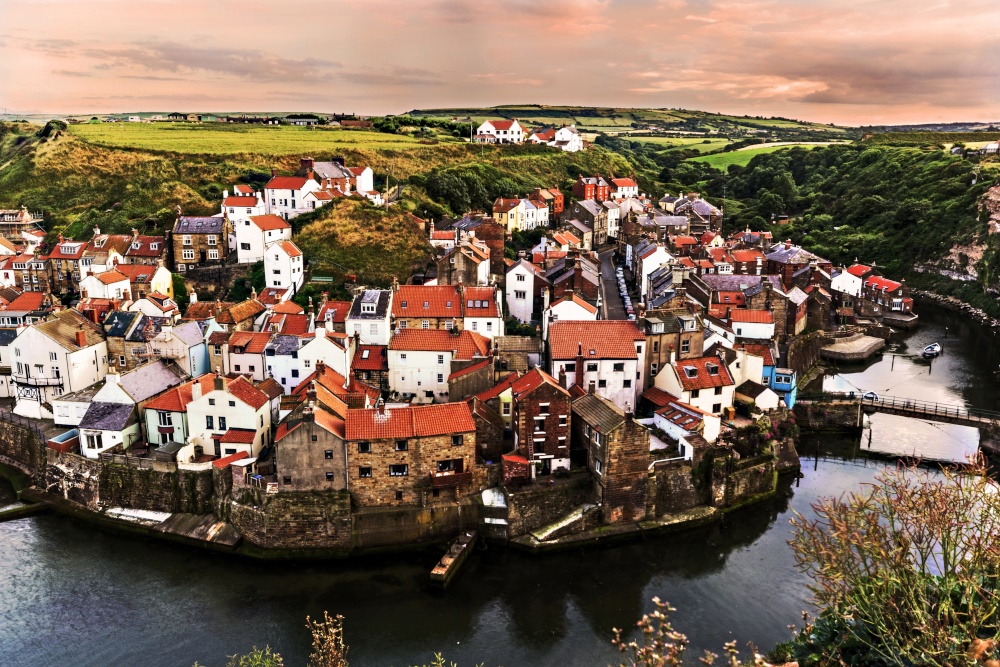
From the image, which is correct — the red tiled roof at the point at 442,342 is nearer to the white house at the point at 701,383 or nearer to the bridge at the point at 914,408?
the white house at the point at 701,383

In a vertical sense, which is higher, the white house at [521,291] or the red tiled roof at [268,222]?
the red tiled roof at [268,222]

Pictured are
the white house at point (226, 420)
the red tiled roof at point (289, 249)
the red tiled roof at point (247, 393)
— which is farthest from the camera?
the red tiled roof at point (289, 249)

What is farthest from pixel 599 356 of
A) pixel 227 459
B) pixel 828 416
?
pixel 227 459

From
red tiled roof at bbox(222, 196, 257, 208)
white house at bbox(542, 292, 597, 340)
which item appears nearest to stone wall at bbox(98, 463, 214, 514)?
white house at bbox(542, 292, 597, 340)

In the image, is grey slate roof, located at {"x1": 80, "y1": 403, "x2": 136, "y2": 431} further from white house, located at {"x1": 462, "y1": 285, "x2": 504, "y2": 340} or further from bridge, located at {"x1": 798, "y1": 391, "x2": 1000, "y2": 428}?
bridge, located at {"x1": 798, "y1": 391, "x2": 1000, "y2": 428}

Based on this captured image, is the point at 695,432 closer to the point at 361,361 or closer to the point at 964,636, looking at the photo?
the point at 361,361

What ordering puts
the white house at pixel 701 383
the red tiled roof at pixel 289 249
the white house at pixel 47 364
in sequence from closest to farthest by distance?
the white house at pixel 701 383 → the white house at pixel 47 364 → the red tiled roof at pixel 289 249

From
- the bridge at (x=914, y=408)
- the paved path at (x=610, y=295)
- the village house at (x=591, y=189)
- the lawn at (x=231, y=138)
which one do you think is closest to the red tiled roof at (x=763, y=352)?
the bridge at (x=914, y=408)

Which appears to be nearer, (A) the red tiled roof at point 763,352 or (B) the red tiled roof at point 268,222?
(A) the red tiled roof at point 763,352
